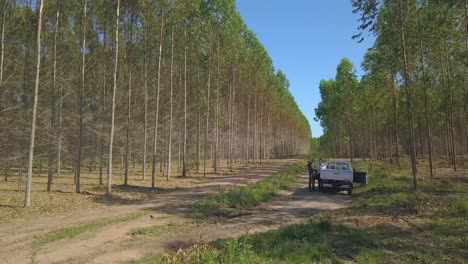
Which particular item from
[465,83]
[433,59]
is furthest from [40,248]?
[465,83]

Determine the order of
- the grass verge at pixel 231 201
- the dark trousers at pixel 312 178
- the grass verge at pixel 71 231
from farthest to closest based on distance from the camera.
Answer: the dark trousers at pixel 312 178 → the grass verge at pixel 231 201 → the grass verge at pixel 71 231

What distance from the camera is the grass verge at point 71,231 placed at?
11.6 m

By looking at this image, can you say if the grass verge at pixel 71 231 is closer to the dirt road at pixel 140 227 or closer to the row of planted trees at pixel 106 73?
the dirt road at pixel 140 227

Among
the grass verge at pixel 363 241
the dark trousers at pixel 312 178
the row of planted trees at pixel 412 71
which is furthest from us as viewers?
the dark trousers at pixel 312 178

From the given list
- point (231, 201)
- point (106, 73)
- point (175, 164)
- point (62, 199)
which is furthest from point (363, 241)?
point (175, 164)

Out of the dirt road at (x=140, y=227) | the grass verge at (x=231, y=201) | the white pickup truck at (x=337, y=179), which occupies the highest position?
the white pickup truck at (x=337, y=179)

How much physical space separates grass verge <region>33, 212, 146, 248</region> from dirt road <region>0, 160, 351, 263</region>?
10.2 inches

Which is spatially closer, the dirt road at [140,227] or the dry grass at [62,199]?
the dirt road at [140,227]

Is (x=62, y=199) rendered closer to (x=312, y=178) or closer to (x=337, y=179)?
(x=312, y=178)

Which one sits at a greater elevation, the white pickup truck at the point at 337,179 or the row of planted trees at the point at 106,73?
the row of planted trees at the point at 106,73

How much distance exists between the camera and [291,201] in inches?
803

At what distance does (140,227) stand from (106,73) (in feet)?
70.4

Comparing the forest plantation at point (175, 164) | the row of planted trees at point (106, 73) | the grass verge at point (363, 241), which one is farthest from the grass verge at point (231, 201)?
the row of planted trees at point (106, 73)

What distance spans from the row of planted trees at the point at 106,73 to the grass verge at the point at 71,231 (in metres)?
5.50
